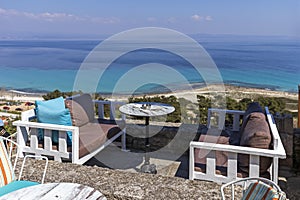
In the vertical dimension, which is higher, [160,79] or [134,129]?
[160,79]

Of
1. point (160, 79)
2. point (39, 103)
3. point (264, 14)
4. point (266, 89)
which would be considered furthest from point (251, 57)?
point (39, 103)

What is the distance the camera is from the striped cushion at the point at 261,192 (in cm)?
104

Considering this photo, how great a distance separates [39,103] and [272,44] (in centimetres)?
1748

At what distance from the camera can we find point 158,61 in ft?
43.7

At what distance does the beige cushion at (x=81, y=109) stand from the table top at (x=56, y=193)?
196 centimetres

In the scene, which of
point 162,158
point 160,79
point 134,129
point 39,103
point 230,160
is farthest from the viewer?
point 160,79

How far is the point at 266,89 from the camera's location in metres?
14.3

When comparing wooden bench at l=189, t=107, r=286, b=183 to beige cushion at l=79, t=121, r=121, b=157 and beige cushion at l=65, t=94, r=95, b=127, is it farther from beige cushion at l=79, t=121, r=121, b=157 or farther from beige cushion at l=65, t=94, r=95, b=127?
beige cushion at l=65, t=94, r=95, b=127

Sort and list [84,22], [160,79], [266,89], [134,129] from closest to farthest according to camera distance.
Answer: [134,129], [160,79], [266,89], [84,22]

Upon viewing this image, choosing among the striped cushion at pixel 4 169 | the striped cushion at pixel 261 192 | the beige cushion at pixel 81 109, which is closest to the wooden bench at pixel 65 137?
the beige cushion at pixel 81 109

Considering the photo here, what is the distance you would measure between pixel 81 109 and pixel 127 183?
2014 millimetres

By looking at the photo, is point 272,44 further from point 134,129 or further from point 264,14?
point 134,129

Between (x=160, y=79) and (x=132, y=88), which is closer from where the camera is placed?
(x=132, y=88)

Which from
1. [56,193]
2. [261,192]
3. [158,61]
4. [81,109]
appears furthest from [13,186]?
[158,61]
